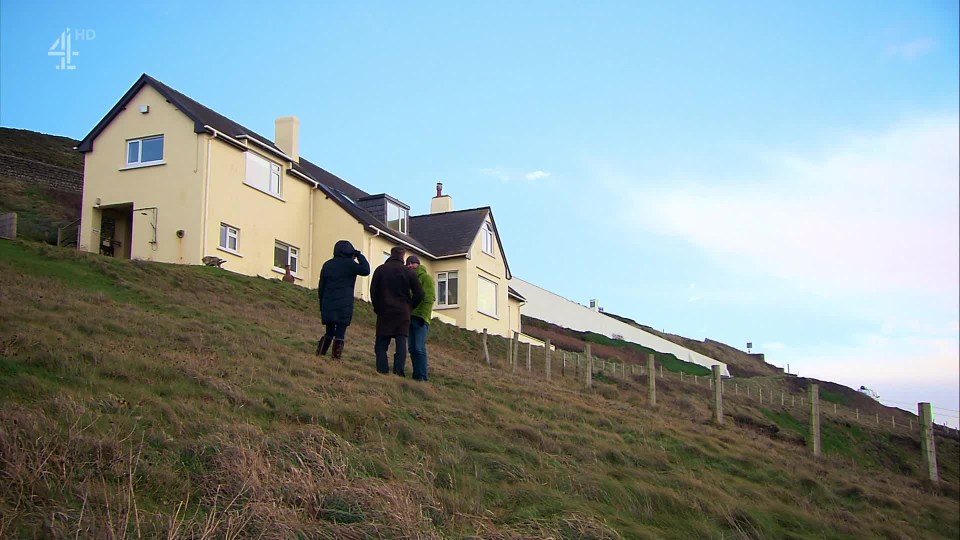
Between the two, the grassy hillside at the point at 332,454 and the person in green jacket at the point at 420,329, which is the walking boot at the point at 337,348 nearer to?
the grassy hillside at the point at 332,454

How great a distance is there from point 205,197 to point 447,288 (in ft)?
40.5

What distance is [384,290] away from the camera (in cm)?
1372

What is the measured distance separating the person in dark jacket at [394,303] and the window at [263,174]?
62.2 feet

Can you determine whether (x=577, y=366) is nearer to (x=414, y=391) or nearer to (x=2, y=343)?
(x=414, y=391)

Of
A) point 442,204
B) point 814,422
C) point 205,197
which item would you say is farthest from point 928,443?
point 442,204

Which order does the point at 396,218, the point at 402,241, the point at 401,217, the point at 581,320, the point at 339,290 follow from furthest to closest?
the point at 581,320 → the point at 401,217 → the point at 396,218 → the point at 402,241 → the point at 339,290

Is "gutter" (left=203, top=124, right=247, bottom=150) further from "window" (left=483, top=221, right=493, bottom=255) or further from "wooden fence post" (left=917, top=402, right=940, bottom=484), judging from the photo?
"wooden fence post" (left=917, top=402, right=940, bottom=484)

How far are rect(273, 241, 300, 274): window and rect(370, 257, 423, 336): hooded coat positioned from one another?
772 inches

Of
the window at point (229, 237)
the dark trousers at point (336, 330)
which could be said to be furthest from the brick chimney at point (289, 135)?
the dark trousers at point (336, 330)

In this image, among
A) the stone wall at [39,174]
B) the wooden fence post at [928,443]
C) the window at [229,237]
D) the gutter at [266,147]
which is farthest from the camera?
the stone wall at [39,174]

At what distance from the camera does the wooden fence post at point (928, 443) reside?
16.8 m

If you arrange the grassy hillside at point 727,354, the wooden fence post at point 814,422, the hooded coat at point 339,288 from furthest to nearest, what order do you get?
1. the grassy hillside at point 727,354
2. the wooden fence post at point 814,422
3. the hooded coat at point 339,288

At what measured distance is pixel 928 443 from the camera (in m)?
17.1

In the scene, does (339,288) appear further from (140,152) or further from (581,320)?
(581,320)
